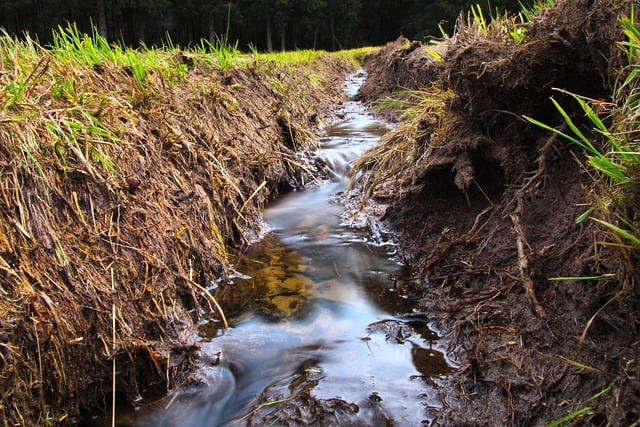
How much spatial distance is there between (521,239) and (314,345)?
1252 mm

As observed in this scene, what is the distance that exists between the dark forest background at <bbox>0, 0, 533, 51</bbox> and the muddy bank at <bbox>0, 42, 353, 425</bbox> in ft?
84.1

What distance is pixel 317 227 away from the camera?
169 inches

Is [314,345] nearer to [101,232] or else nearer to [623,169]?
[101,232]

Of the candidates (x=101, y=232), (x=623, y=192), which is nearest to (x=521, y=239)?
(x=623, y=192)

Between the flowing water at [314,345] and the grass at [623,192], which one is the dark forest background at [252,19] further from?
the grass at [623,192]

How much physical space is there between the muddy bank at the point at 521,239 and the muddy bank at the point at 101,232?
1456 millimetres

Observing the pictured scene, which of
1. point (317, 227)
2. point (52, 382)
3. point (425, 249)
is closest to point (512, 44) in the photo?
point (425, 249)

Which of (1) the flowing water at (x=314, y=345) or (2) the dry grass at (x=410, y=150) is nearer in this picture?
(1) the flowing water at (x=314, y=345)

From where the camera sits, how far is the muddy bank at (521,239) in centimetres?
174

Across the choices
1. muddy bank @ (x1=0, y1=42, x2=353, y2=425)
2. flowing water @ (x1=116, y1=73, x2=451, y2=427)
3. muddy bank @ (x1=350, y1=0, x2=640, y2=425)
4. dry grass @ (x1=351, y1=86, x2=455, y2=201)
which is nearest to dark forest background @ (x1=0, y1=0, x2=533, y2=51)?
dry grass @ (x1=351, y1=86, x2=455, y2=201)

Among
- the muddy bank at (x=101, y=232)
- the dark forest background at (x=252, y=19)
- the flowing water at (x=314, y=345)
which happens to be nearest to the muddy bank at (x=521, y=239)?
the flowing water at (x=314, y=345)

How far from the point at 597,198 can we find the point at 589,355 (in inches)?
23.5

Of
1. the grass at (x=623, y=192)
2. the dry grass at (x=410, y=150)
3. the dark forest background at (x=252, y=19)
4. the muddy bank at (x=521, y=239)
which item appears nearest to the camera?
the grass at (x=623, y=192)

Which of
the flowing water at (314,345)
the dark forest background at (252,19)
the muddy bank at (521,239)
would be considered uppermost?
the dark forest background at (252,19)
